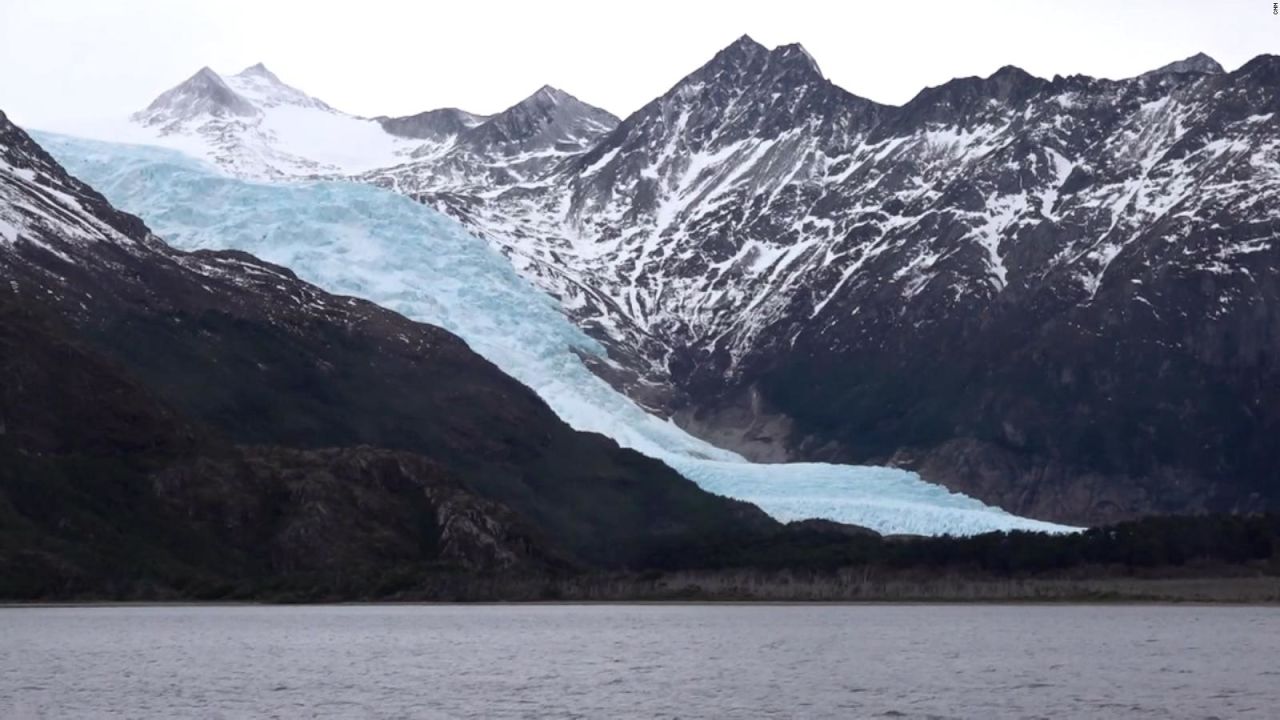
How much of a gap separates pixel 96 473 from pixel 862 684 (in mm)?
119256

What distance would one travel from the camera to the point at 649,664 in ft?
365

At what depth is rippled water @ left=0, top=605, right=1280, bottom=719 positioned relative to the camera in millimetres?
85750

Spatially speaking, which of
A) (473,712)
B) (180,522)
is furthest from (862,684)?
(180,522)

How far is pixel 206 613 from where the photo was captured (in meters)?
174

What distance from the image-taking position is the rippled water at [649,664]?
3376 inches

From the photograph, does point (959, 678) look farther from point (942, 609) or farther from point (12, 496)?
point (12, 496)

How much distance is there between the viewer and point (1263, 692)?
288 feet

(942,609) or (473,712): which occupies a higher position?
(942,609)

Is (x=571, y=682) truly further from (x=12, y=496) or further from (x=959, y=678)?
(x=12, y=496)

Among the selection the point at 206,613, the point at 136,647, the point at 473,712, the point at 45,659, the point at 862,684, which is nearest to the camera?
the point at 473,712

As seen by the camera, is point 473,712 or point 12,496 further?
point 12,496

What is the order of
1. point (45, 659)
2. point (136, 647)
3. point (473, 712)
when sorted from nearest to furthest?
point (473, 712) < point (45, 659) < point (136, 647)

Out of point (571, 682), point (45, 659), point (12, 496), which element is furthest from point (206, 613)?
point (571, 682)

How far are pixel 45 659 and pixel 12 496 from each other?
77245 mm
